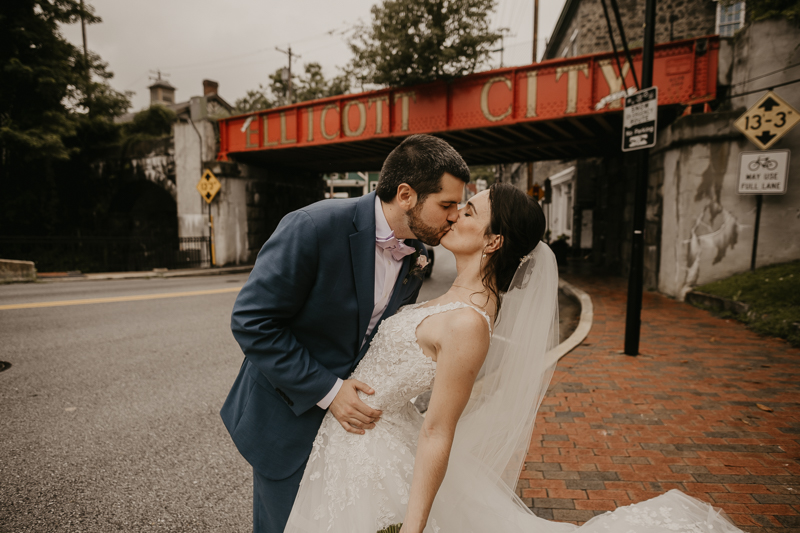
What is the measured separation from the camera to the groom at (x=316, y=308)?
62.6 inches

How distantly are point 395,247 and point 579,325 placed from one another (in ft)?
20.7

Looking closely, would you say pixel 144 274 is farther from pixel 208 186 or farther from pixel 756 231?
pixel 756 231

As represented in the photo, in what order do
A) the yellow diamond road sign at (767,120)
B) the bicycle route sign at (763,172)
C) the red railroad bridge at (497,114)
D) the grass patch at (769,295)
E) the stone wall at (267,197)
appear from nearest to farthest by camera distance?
the grass patch at (769,295), the yellow diamond road sign at (767,120), the bicycle route sign at (763,172), the red railroad bridge at (497,114), the stone wall at (267,197)

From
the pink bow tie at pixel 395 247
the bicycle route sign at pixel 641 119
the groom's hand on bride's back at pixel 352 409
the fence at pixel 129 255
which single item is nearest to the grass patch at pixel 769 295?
the bicycle route sign at pixel 641 119

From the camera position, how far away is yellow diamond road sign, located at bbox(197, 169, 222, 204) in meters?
16.9

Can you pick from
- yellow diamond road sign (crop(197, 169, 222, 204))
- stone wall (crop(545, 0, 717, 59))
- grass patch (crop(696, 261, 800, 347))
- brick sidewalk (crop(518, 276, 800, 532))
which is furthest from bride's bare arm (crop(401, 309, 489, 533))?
stone wall (crop(545, 0, 717, 59))

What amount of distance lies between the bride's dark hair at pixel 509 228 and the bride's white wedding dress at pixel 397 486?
32cm

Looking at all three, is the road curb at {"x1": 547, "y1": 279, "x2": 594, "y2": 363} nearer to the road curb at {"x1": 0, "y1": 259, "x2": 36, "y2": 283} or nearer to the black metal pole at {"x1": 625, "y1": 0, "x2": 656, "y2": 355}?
the black metal pole at {"x1": 625, "y1": 0, "x2": 656, "y2": 355}

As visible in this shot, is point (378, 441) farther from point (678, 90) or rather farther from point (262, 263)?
point (678, 90)

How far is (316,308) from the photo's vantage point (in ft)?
5.48

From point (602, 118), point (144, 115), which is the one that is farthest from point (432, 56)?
point (144, 115)

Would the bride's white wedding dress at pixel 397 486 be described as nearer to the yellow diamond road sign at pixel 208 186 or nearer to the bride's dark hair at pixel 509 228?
the bride's dark hair at pixel 509 228

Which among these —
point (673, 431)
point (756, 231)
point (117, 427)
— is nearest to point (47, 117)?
point (117, 427)

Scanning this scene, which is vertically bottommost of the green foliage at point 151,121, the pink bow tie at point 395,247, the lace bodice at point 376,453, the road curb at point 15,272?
the road curb at point 15,272
